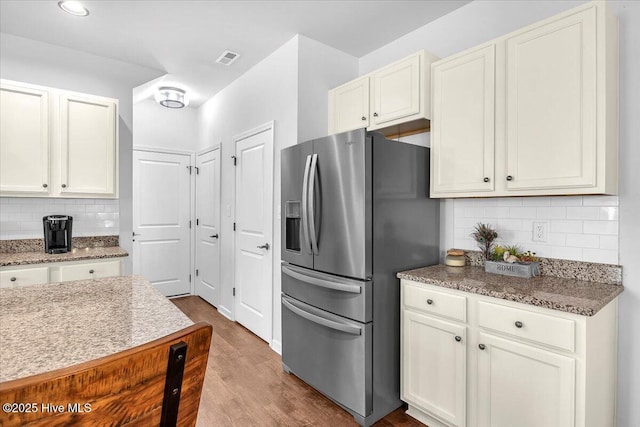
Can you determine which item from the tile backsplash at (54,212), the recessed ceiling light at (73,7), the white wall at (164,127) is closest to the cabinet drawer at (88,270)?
the tile backsplash at (54,212)

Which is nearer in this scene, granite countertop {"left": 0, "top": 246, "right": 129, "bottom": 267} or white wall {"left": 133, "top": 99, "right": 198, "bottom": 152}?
granite countertop {"left": 0, "top": 246, "right": 129, "bottom": 267}

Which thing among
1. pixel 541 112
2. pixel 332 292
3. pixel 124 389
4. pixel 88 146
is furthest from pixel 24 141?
pixel 541 112

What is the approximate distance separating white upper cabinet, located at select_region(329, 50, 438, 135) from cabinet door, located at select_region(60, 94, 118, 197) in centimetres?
209

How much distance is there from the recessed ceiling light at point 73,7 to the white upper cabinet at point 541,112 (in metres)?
2.70

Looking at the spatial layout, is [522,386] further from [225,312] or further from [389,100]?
[225,312]

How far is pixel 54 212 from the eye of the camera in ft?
10.4

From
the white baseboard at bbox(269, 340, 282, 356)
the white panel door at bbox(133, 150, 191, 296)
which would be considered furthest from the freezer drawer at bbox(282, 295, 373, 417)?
the white panel door at bbox(133, 150, 191, 296)

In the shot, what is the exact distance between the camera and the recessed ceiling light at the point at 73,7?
2.48m

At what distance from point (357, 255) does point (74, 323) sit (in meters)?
1.40

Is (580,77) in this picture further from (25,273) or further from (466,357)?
(25,273)

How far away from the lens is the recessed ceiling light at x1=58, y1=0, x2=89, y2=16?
248 cm

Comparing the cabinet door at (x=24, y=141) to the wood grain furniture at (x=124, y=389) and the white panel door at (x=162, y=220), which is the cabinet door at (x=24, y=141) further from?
the wood grain furniture at (x=124, y=389)

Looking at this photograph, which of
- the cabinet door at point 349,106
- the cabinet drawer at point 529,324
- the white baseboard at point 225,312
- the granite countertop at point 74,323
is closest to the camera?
the granite countertop at point 74,323

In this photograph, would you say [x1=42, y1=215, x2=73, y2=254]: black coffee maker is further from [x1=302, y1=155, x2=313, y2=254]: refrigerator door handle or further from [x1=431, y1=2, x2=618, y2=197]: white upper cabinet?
[x1=431, y1=2, x2=618, y2=197]: white upper cabinet
